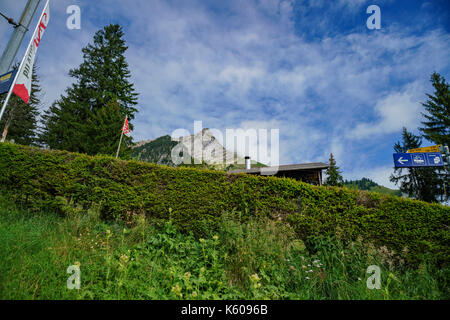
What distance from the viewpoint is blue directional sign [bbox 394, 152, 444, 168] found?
670cm

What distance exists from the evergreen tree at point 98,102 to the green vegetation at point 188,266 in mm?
14379

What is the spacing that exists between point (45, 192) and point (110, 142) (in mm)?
13067

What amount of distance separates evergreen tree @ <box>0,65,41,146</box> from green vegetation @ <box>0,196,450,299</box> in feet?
90.8

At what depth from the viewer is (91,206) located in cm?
434

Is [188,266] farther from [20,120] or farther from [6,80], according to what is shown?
[20,120]

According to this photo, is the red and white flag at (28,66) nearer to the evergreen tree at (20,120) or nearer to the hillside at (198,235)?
the hillside at (198,235)

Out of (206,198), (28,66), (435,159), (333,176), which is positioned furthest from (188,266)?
(333,176)

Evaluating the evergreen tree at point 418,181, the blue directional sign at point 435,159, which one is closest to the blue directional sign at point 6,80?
the blue directional sign at point 435,159

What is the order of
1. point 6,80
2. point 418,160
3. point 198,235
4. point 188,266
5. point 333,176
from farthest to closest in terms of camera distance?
point 333,176
point 418,160
point 6,80
point 198,235
point 188,266

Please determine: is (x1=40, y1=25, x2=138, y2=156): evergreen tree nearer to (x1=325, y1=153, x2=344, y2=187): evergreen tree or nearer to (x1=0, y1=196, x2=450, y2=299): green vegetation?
(x1=0, y1=196, x2=450, y2=299): green vegetation

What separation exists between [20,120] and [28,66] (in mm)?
29240

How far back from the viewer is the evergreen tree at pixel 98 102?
53.6 feet

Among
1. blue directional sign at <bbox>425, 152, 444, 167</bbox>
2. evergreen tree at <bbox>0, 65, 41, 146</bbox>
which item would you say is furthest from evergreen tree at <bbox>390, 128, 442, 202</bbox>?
evergreen tree at <bbox>0, 65, 41, 146</bbox>

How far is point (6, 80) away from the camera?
4398 millimetres
